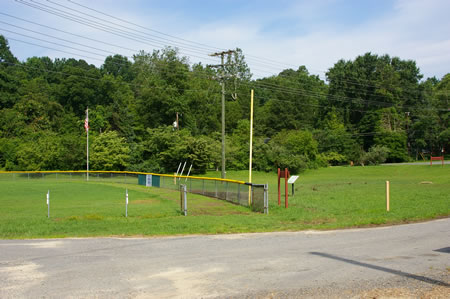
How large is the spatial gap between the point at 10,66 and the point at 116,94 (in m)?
35.8

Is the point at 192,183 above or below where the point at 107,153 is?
below

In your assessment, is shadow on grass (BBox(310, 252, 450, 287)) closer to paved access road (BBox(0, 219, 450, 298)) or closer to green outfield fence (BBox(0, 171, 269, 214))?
paved access road (BBox(0, 219, 450, 298))

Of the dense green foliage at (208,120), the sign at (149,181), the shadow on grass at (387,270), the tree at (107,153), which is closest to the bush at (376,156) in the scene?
the dense green foliage at (208,120)

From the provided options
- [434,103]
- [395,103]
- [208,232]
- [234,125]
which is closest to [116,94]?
[234,125]

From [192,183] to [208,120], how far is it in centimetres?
5724

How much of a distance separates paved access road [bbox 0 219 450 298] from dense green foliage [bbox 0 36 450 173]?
53.8 m

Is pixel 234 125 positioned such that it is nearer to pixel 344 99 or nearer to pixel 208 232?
pixel 344 99

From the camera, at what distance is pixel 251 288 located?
7.18m

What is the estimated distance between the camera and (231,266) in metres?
8.86

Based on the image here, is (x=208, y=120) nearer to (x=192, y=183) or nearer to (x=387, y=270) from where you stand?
(x=192, y=183)

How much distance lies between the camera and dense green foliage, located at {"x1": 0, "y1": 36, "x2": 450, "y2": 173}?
72.2 m

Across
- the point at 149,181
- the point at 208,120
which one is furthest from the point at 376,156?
the point at 149,181

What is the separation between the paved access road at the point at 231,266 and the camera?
707cm

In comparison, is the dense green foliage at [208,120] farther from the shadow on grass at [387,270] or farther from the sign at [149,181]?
the shadow on grass at [387,270]
